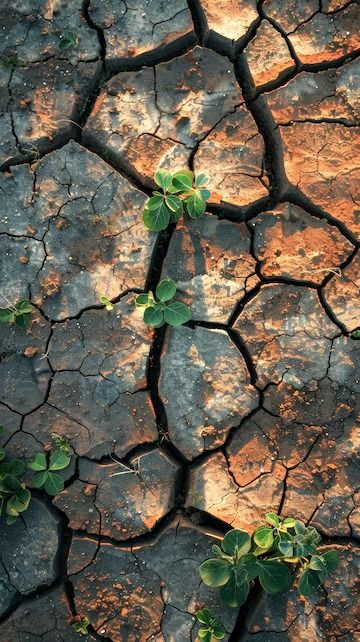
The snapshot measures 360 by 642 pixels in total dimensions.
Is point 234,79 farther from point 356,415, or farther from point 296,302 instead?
point 356,415

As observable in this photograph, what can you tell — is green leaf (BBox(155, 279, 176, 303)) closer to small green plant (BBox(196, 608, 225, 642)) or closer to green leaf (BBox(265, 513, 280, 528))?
green leaf (BBox(265, 513, 280, 528))

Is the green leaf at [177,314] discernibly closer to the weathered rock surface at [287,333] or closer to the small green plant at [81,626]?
the weathered rock surface at [287,333]

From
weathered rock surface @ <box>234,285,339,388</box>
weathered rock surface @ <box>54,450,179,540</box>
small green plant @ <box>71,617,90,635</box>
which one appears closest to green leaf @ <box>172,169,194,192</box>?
weathered rock surface @ <box>234,285,339,388</box>

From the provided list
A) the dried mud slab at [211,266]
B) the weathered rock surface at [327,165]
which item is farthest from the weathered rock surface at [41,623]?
the weathered rock surface at [327,165]

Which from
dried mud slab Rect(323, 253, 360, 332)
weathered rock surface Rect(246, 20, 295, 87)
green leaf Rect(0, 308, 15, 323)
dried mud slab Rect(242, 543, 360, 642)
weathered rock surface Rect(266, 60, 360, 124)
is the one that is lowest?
dried mud slab Rect(242, 543, 360, 642)

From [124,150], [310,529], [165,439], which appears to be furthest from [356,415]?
[124,150]

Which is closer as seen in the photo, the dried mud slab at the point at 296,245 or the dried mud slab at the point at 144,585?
the dried mud slab at the point at 144,585
